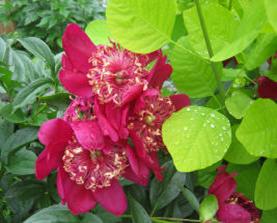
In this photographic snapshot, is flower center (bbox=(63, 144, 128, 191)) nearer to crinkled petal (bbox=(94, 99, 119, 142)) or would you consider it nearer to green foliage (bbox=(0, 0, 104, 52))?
crinkled petal (bbox=(94, 99, 119, 142))

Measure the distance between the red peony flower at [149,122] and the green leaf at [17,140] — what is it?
16cm

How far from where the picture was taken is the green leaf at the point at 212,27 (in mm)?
493

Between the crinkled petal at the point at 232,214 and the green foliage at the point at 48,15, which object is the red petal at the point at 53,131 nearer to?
the crinkled petal at the point at 232,214

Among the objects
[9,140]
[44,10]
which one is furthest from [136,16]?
[44,10]

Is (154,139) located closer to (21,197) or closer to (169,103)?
(169,103)

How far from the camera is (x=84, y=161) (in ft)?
1.59

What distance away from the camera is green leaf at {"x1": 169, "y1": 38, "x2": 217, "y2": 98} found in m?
0.53

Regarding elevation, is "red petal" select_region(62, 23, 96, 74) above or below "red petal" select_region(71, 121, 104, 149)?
above

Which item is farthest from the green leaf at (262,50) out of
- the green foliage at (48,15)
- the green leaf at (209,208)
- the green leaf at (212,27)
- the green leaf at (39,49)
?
the green foliage at (48,15)

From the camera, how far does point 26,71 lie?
26.4 inches

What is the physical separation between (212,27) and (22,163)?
0.25 meters

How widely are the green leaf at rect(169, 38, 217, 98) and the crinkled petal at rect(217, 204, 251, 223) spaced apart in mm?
119

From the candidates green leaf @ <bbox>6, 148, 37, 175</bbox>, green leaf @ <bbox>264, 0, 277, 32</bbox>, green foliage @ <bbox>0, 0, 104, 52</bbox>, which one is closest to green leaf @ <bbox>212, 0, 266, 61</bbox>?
green leaf @ <bbox>264, 0, 277, 32</bbox>

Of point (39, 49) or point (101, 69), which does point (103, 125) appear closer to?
point (101, 69)
